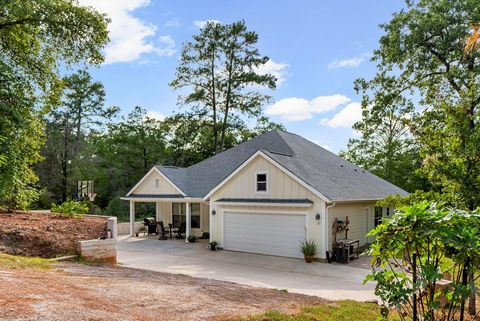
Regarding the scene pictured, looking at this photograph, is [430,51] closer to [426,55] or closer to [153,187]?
[426,55]

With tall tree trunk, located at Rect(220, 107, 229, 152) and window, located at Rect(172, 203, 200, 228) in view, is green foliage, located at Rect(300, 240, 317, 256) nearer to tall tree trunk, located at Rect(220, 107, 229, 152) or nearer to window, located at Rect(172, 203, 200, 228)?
window, located at Rect(172, 203, 200, 228)

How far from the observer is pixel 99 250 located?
1049 cm

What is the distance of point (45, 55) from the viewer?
49.5 ft

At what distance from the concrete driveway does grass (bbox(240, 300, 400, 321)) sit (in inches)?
65.8

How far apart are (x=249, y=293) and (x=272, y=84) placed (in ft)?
91.1

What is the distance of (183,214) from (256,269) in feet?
32.6

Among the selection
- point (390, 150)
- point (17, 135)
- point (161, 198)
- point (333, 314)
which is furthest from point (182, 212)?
point (390, 150)

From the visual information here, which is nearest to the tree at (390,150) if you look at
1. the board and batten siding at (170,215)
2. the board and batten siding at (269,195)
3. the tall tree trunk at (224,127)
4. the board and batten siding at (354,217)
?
the board and batten siding at (354,217)

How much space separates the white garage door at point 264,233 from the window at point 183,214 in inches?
183

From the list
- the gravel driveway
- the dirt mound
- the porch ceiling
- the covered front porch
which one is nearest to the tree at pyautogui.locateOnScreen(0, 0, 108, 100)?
the dirt mound

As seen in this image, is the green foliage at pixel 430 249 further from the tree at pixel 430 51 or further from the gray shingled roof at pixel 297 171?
the gray shingled roof at pixel 297 171

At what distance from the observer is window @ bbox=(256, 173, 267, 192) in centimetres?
1591

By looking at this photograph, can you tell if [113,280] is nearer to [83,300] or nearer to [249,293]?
[83,300]

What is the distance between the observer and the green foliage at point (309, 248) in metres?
14.0
